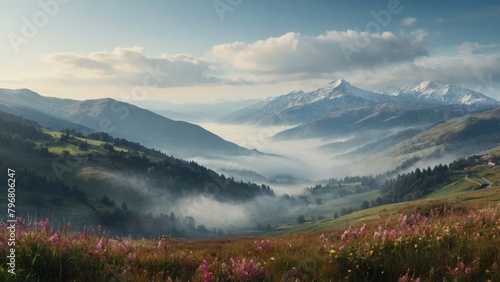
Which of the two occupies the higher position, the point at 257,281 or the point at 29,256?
the point at 29,256

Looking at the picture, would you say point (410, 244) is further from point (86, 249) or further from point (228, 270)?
point (86, 249)

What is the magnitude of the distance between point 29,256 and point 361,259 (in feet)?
18.4

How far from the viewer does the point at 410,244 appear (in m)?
7.48

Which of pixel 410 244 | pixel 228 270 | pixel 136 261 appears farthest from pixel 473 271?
pixel 136 261

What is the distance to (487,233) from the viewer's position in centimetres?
822

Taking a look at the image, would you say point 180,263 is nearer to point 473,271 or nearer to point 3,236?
point 3,236

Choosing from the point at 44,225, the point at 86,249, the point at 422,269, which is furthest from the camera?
the point at 44,225

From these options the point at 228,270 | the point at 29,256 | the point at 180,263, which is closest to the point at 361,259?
the point at 228,270

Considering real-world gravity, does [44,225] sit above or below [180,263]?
above

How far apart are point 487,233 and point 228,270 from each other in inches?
231

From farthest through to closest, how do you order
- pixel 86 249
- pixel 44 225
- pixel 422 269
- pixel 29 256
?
pixel 44 225 < pixel 86 249 < pixel 422 269 < pixel 29 256

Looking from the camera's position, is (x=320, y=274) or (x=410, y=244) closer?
(x=320, y=274)

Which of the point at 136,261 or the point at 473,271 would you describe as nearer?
the point at 473,271

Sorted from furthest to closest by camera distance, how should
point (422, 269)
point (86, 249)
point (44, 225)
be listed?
point (44, 225) → point (86, 249) → point (422, 269)
